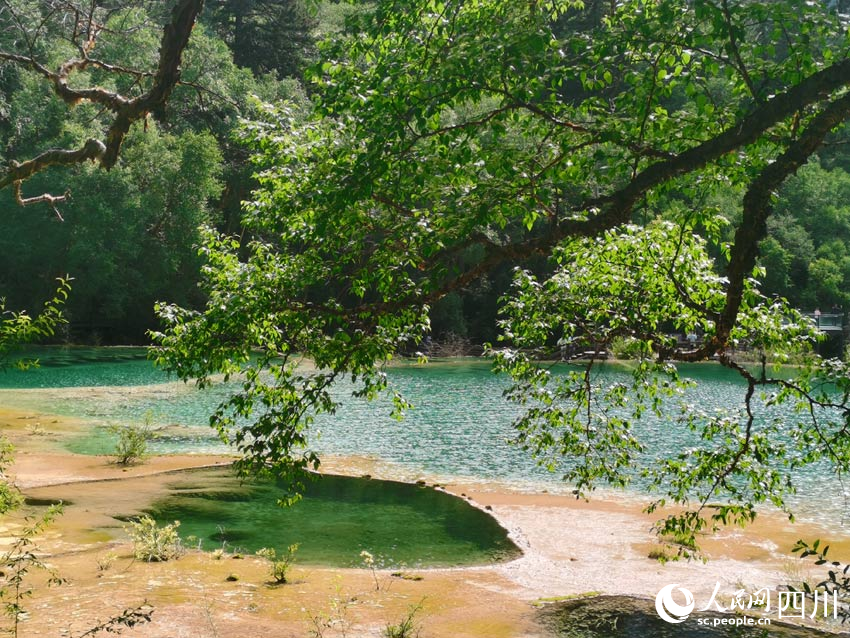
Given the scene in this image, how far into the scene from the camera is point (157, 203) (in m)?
44.7

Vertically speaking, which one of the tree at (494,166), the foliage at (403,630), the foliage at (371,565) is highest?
the tree at (494,166)

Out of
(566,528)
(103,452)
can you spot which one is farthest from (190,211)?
(566,528)

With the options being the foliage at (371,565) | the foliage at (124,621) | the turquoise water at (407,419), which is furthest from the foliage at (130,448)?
the foliage at (124,621)

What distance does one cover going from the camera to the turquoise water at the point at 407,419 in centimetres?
1781

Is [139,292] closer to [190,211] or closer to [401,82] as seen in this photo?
[190,211]

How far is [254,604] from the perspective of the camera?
853 cm

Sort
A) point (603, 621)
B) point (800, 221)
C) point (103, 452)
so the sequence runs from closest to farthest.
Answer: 1. point (603, 621)
2. point (103, 452)
3. point (800, 221)

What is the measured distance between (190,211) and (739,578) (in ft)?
131

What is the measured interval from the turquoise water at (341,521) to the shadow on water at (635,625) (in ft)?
8.37

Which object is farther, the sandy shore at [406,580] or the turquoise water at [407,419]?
the turquoise water at [407,419]

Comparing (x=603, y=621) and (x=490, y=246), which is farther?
(x=603, y=621)

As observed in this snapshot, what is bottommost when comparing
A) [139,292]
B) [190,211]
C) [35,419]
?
[35,419]

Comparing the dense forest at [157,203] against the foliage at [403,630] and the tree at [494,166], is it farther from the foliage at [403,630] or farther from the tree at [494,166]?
the foliage at [403,630]

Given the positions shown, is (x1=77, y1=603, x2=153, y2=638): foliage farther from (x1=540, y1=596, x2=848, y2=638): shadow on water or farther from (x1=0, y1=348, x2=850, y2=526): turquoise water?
(x1=0, y1=348, x2=850, y2=526): turquoise water
